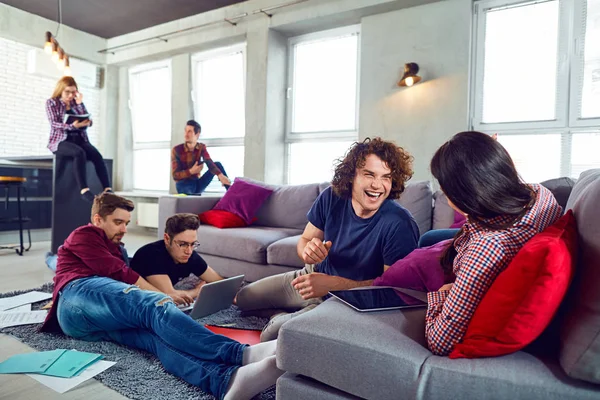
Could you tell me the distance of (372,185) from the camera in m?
1.87

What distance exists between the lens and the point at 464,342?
1.07m

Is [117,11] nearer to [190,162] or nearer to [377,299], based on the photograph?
[190,162]

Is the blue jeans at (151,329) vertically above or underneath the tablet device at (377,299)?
underneath

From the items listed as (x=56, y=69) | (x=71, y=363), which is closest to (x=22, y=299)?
(x=71, y=363)

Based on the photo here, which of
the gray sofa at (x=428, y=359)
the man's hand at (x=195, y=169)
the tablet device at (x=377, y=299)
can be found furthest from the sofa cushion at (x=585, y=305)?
the man's hand at (x=195, y=169)

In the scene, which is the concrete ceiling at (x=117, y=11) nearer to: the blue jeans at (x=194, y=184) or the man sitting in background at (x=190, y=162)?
the man sitting in background at (x=190, y=162)

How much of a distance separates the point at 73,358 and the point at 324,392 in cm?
126

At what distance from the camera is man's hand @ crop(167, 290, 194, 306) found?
2385 mm

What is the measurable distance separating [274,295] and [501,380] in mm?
1581

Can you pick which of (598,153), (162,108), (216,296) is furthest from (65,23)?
(598,153)

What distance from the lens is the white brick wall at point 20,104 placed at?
5941 mm

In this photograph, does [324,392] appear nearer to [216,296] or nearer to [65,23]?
[216,296]

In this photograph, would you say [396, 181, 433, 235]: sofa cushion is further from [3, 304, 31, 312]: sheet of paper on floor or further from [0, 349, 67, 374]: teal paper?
[3, 304, 31, 312]: sheet of paper on floor

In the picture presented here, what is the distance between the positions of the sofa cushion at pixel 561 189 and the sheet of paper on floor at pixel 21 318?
2.63 meters
